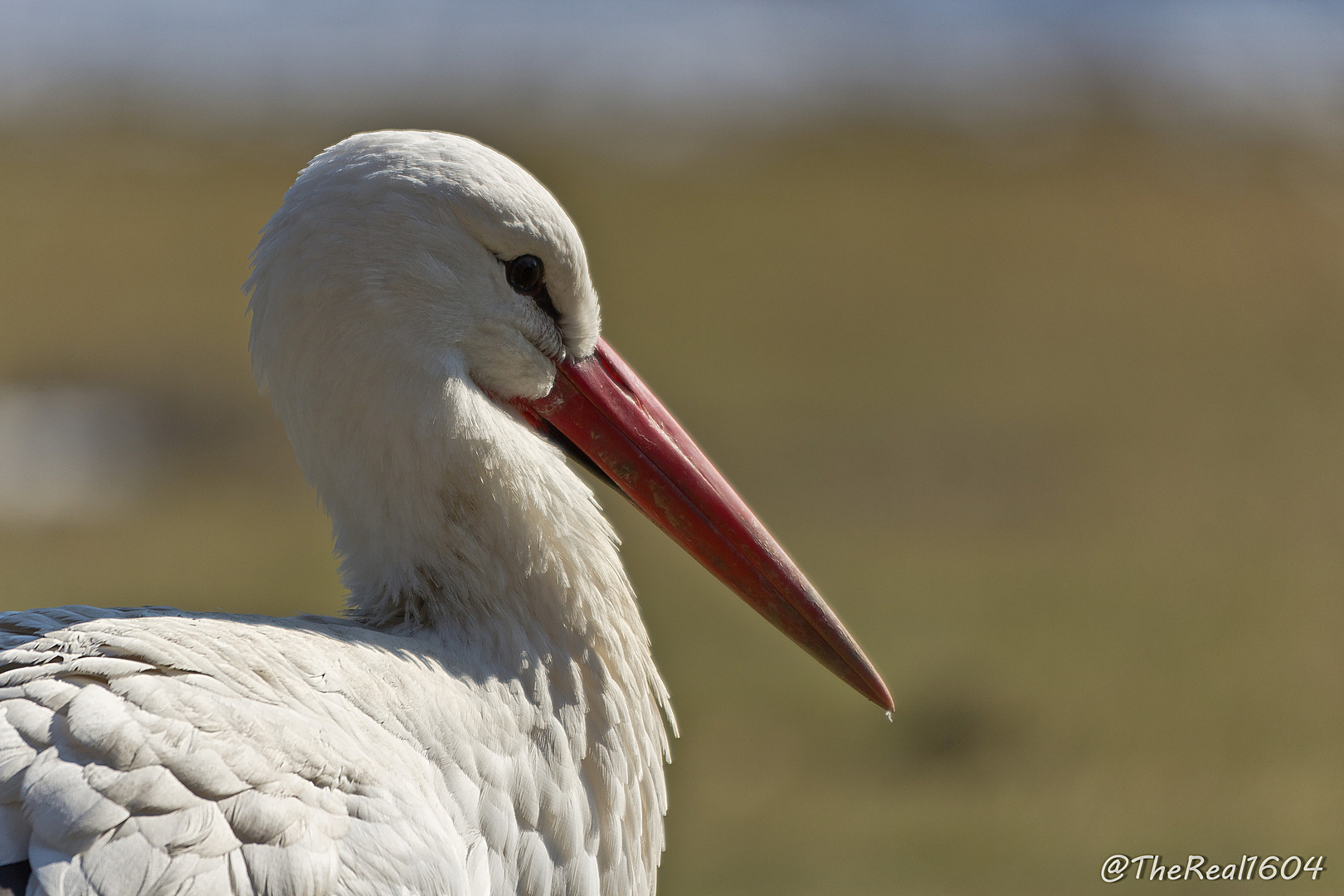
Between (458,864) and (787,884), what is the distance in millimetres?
3555

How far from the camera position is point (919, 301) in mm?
14672

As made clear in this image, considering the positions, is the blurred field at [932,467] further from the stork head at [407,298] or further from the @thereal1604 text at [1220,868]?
the stork head at [407,298]

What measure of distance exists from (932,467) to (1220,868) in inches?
241

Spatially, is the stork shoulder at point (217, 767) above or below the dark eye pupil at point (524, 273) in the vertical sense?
below

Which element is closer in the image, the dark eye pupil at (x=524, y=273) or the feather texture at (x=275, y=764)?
the feather texture at (x=275, y=764)

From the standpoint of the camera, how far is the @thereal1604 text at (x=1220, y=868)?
4926 millimetres

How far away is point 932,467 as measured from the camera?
10.9m

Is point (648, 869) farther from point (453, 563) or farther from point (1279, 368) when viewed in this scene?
point (1279, 368)

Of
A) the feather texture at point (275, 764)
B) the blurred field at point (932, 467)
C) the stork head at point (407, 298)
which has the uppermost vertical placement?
the stork head at point (407, 298)

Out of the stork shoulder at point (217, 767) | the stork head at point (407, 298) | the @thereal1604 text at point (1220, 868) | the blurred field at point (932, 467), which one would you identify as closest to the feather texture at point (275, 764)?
the stork shoulder at point (217, 767)

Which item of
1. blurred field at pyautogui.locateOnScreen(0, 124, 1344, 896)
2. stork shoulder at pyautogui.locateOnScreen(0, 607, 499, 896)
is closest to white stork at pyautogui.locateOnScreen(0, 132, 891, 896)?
stork shoulder at pyautogui.locateOnScreen(0, 607, 499, 896)

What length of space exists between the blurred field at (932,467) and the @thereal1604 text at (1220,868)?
9 cm

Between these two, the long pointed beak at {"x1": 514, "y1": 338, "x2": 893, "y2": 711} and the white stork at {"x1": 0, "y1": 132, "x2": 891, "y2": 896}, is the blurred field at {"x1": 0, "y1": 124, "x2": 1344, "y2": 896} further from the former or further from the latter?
the white stork at {"x1": 0, "y1": 132, "x2": 891, "y2": 896}

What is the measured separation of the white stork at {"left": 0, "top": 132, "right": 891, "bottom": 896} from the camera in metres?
1.57
